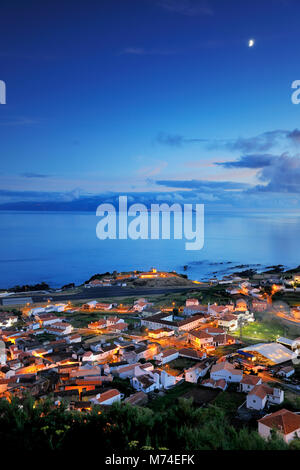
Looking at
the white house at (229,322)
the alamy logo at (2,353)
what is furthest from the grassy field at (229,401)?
the alamy logo at (2,353)

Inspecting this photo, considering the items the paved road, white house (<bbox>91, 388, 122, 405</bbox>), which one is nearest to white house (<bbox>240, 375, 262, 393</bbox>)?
white house (<bbox>91, 388, 122, 405</bbox>)

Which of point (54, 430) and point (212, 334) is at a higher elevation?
point (54, 430)

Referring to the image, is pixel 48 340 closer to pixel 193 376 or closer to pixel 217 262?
pixel 193 376

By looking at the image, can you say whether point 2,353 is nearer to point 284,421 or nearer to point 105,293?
point 284,421

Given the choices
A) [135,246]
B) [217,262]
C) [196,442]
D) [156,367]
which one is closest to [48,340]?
[156,367]

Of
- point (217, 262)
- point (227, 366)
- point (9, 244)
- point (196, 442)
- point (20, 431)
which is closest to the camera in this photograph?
point (196, 442)

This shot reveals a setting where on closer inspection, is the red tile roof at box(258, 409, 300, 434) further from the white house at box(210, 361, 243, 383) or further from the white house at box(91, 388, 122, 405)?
the white house at box(91, 388, 122, 405)
